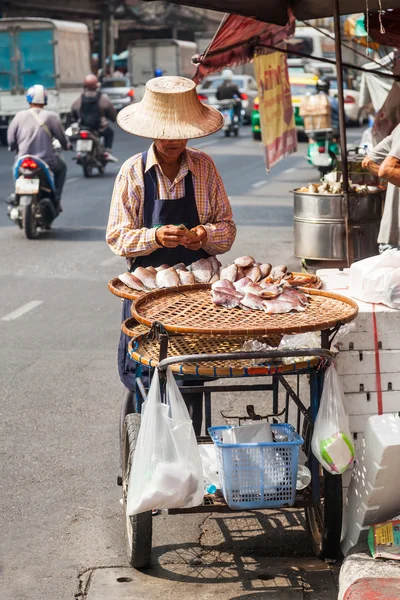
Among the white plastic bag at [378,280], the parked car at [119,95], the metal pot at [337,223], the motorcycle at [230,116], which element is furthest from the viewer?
the parked car at [119,95]

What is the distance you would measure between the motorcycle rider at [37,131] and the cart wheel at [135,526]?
30.4ft

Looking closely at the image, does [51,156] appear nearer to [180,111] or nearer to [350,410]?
[180,111]

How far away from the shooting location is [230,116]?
1219 inches

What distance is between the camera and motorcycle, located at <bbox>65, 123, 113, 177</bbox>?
19.2 metres

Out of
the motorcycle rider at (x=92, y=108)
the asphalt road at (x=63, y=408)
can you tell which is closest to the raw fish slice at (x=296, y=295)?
the asphalt road at (x=63, y=408)

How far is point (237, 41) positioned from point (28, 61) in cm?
2229

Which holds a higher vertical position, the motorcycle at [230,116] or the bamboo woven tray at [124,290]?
the bamboo woven tray at [124,290]

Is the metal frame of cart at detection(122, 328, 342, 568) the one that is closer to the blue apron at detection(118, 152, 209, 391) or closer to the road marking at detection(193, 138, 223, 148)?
the blue apron at detection(118, 152, 209, 391)

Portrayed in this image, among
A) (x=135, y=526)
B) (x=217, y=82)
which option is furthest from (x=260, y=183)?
(x=217, y=82)

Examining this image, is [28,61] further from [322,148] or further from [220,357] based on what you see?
[220,357]

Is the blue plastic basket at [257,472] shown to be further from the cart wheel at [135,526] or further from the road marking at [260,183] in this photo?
the road marking at [260,183]

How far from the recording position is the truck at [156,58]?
150ft

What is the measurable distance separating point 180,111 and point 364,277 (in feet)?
4.10

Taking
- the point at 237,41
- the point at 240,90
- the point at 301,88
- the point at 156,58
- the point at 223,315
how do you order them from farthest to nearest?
the point at 156,58
the point at 240,90
the point at 301,88
the point at 237,41
the point at 223,315
